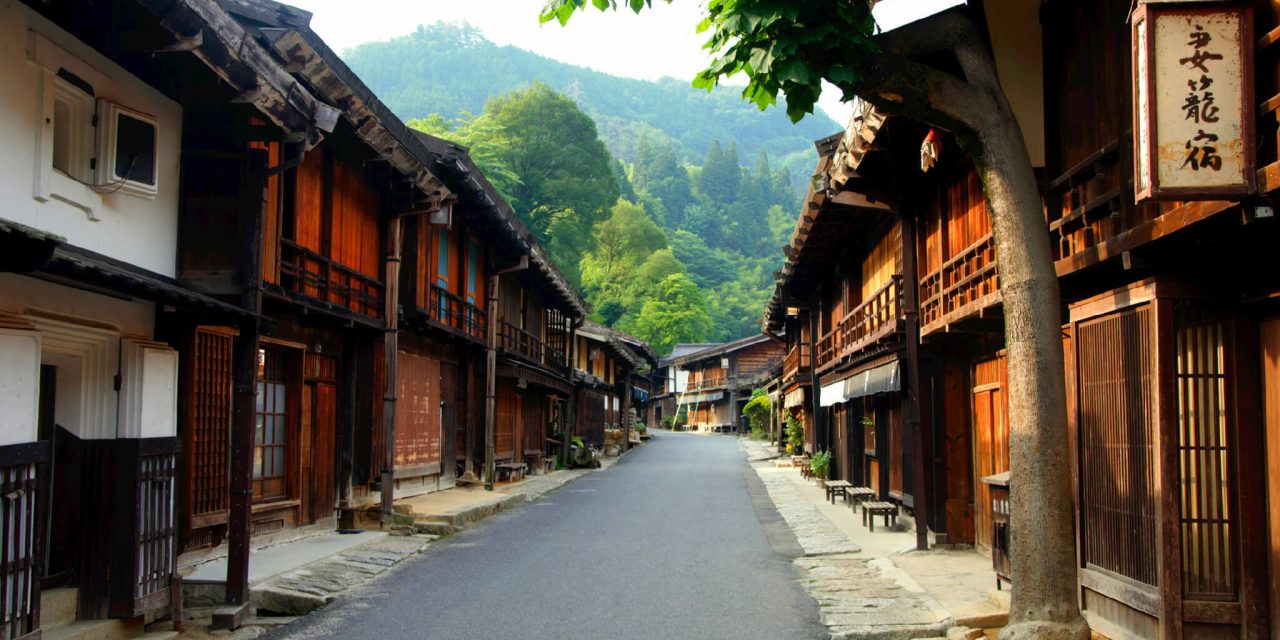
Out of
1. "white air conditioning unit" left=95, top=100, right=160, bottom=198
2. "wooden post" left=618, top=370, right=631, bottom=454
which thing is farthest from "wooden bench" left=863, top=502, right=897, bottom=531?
"wooden post" left=618, top=370, right=631, bottom=454

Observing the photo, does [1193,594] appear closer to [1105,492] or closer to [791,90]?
[1105,492]

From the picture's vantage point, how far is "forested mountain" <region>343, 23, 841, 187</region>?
13138cm

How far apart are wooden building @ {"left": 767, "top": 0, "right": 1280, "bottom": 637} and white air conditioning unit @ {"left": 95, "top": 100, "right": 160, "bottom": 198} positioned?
764 cm

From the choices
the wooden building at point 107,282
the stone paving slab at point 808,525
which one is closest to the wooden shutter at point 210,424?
the wooden building at point 107,282

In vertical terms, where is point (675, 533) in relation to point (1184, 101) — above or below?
below

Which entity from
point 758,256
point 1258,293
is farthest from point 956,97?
point 758,256

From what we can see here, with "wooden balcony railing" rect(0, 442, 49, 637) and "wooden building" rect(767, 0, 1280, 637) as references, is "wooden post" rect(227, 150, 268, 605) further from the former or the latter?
"wooden building" rect(767, 0, 1280, 637)

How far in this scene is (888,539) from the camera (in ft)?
49.1

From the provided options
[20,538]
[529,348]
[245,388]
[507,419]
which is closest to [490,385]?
[507,419]

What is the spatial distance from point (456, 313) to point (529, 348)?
914 cm

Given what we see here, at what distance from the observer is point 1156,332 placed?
7027 millimetres

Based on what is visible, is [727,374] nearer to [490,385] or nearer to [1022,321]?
[490,385]

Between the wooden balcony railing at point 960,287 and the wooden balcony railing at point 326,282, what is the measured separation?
327 inches

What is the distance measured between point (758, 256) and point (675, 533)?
96.1 metres
